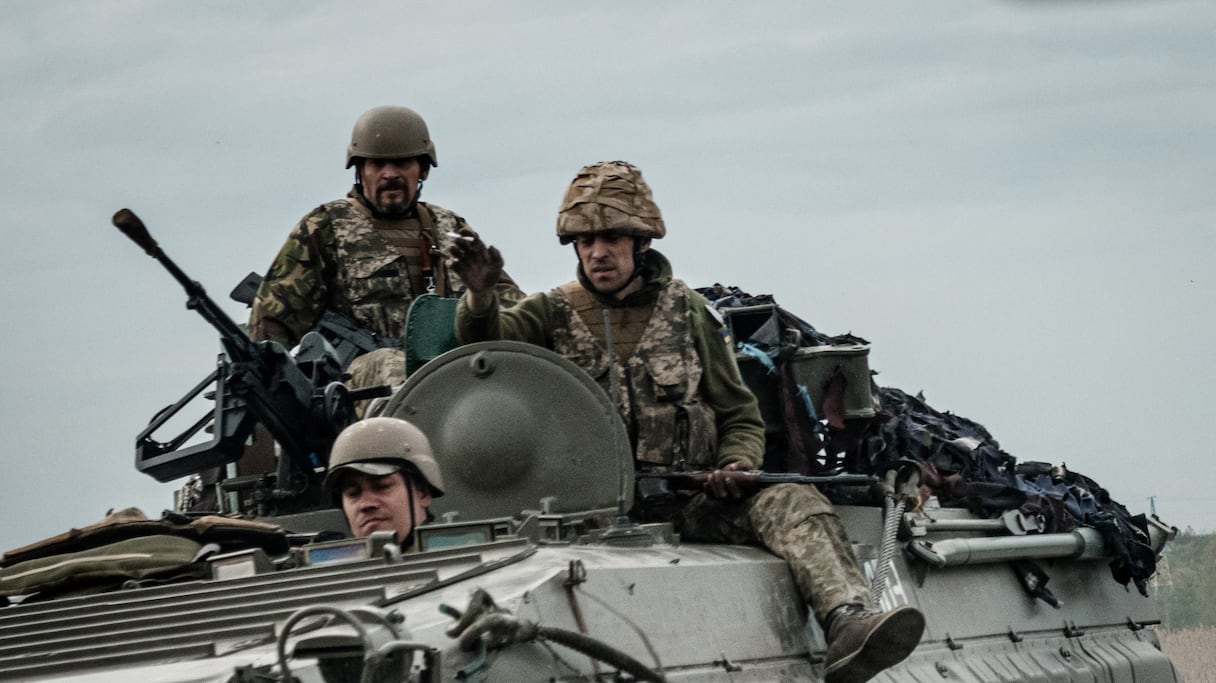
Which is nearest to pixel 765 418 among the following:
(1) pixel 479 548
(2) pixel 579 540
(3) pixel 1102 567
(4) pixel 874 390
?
(4) pixel 874 390

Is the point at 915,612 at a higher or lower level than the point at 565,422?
lower

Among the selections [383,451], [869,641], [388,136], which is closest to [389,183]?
[388,136]

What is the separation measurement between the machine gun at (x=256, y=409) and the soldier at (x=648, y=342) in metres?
0.89

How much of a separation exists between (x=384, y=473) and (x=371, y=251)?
329cm

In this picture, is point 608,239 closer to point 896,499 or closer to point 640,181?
point 640,181

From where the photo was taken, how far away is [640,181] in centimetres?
1004

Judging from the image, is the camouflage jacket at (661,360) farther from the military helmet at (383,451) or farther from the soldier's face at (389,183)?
the soldier's face at (389,183)

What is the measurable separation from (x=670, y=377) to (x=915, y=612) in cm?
205

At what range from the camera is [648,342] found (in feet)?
32.3

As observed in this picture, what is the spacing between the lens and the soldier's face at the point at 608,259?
985 centimetres

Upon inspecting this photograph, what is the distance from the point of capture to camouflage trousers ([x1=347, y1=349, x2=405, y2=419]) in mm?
10531

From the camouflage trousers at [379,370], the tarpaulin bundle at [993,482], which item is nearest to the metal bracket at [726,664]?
the camouflage trousers at [379,370]

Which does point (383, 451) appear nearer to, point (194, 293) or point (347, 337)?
point (194, 293)

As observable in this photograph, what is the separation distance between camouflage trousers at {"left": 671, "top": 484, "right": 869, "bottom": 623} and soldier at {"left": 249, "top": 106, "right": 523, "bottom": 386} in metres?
2.43
